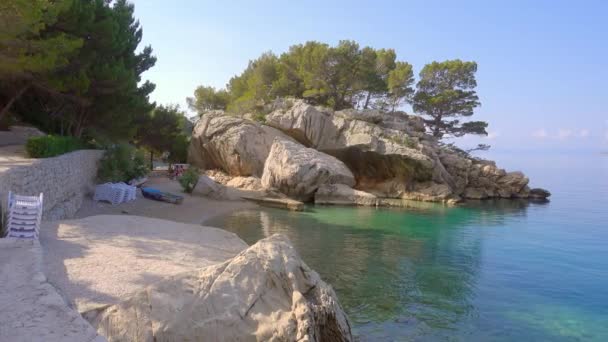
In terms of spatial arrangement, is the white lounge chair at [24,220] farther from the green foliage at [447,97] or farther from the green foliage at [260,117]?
the green foliage at [447,97]

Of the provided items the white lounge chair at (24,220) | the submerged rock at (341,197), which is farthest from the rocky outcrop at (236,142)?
the white lounge chair at (24,220)

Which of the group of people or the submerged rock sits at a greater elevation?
the group of people

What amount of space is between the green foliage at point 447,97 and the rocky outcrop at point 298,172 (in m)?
19.8

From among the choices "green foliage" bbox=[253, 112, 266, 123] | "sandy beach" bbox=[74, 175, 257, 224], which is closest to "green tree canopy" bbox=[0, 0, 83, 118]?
"sandy beach" bbox=[74, 175, 257, 224]

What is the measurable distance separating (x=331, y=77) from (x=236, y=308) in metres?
40.9

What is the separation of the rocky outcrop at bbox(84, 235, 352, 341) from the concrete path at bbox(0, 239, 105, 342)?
93 centimetres

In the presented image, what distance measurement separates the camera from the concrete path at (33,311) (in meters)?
4.27

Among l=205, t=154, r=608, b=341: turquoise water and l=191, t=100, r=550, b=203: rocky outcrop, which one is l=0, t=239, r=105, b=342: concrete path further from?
l=191, t=100, r=550, b=203: rocky outcrop

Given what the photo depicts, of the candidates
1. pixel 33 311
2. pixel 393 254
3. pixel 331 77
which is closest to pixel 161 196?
pixel 393 254

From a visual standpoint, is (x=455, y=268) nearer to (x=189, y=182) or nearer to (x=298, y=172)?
(x=298, y=172)

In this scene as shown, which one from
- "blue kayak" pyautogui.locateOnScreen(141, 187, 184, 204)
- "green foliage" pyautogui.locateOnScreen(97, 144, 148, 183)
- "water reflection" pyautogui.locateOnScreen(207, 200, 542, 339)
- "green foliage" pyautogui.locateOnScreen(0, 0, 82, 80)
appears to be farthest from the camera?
"blue kayak" pyautogui.locateOnScreen(141, 187, 184, 204)

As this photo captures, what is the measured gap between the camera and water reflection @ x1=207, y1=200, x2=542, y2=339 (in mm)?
10906

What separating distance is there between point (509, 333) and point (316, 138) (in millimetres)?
28231

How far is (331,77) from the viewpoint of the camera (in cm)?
4525
